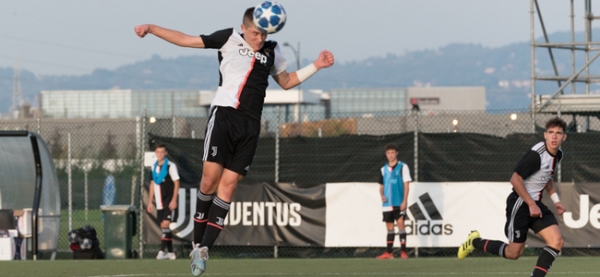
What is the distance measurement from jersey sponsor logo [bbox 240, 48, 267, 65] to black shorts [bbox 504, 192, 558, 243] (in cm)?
300

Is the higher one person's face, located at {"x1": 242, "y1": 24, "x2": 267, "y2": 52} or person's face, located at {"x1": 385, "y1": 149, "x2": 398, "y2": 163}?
person's face, located at {"x1": 242, "y1": 24, "x2": 267, "y2": 52}

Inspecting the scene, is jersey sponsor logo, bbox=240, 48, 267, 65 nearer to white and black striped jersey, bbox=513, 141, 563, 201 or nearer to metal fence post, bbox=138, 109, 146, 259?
white and black striped jersey, bbox=513, 141, 563, 201

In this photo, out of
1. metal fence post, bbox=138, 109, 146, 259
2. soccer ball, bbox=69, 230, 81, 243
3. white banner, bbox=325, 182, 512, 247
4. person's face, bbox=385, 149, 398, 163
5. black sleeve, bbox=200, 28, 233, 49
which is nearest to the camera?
black sleeve, bbox=200, 28, 233, 49

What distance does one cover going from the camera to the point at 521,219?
1012 centimetres

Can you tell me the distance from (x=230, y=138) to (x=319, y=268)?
4497 millimetres

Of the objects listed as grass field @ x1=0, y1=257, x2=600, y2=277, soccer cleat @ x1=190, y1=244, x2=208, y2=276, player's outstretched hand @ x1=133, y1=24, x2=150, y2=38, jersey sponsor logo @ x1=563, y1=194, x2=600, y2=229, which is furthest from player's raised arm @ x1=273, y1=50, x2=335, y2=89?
jersey sponsor logo @ x1=563, y1=194, x2=600, y2=229

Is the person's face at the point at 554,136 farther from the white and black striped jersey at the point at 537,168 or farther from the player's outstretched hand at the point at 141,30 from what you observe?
the player's outstretched hand at the point at 141,30

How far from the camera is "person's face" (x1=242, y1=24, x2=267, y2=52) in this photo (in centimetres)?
916

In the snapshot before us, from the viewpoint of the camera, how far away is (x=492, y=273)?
39.3ft

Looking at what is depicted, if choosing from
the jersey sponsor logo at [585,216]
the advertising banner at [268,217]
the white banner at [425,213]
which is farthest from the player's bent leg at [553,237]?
the advertising banner at [268,217]

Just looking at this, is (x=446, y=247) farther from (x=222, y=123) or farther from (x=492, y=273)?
(x=222, y=123)

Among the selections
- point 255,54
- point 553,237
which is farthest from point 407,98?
point 255,54

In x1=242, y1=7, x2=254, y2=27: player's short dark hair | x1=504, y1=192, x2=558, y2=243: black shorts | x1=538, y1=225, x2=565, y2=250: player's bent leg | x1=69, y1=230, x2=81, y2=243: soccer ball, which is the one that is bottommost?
x1=69, y1=230, x2=81, y2=243: soccer ball

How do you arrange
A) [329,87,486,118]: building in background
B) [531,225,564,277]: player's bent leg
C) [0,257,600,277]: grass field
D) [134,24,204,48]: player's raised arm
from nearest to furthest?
[134,24,204,48]: player's raised arm < [531,225,564,277]: player's bent leg < [0,257,600,277]: grass field < [329,87,486,118]: building in background
